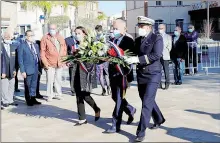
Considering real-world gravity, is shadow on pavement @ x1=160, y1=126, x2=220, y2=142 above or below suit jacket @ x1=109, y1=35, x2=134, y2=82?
below

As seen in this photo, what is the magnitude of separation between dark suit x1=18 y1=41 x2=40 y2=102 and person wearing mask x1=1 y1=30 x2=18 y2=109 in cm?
25

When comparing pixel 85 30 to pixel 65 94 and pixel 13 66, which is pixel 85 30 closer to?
pixel 13 66

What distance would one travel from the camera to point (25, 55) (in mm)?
9578

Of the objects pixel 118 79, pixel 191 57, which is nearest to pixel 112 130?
pixel 118 79

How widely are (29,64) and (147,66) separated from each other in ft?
14.1

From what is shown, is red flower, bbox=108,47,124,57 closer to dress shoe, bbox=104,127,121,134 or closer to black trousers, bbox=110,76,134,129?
black trousers, bbox=110,76,134,129

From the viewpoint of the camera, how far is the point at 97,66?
972 cm

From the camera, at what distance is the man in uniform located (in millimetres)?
6062

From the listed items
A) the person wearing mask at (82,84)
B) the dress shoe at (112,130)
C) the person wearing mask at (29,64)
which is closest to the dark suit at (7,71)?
the person wearing mask at (29,64)

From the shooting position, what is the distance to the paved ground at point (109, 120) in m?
6.47

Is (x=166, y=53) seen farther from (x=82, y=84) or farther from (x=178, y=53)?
(x=82, y=84)

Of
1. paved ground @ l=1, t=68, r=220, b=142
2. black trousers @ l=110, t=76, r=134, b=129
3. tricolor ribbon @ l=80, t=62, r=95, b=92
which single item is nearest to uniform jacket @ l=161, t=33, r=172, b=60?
paved ground @ l=1, t=68, r=220, b=142

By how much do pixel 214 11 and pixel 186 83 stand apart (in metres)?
35.5

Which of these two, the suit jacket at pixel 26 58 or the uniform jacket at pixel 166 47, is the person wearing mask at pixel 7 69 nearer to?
the suit jacket at pixel 26 58
